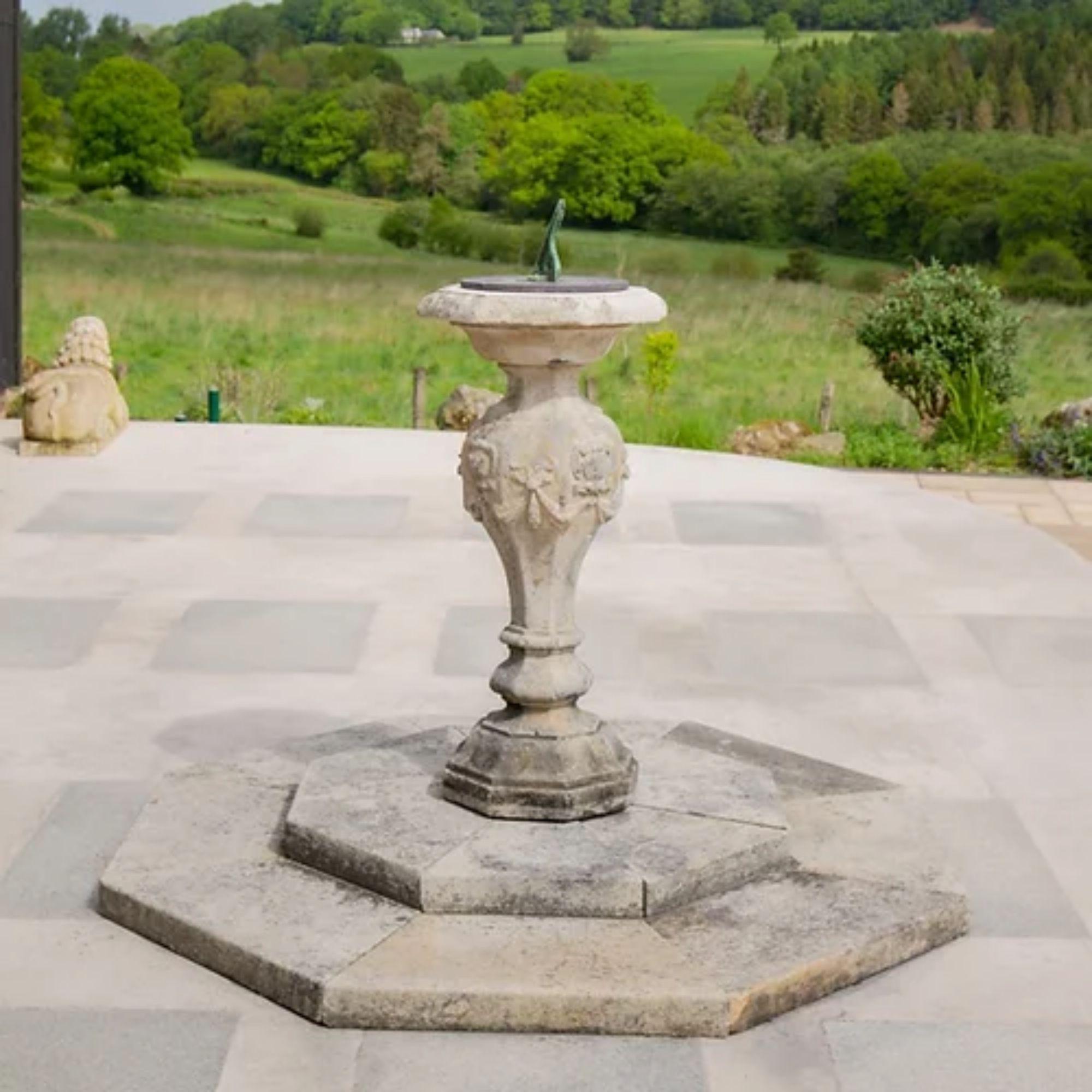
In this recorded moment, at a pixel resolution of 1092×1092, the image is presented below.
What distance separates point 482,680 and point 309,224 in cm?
3376

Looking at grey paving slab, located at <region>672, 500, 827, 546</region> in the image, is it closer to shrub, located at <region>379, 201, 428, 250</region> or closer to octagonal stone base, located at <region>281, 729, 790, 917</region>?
octagonal stone base, located at <region>281, 729, 790, 917</region>

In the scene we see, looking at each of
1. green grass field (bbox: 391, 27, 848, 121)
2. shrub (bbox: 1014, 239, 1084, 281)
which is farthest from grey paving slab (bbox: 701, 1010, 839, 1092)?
green grass field (bbox: 391, 27, 848, 121)

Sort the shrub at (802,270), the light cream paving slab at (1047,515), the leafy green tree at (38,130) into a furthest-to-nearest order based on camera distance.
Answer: the leafy green tree at (38,130), the shrub at (802,270), the light cream paving slab at (1047,515)

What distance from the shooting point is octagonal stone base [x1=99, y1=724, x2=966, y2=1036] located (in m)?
4.53

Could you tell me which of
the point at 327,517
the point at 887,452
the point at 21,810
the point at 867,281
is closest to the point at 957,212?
the point at 867,281

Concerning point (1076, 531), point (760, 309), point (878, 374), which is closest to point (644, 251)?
point (760, 309)

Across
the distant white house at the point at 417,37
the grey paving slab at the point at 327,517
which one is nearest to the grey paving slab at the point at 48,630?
the grey paving slab at the point at 327,517

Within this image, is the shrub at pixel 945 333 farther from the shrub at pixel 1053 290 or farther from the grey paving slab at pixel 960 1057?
the shrub at pixel 1053 290

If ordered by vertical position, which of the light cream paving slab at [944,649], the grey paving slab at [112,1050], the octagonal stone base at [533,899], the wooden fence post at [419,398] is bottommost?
the wooden fence post at [419,398]

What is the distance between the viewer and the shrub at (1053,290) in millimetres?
33219

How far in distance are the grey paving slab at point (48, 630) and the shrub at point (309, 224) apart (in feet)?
105

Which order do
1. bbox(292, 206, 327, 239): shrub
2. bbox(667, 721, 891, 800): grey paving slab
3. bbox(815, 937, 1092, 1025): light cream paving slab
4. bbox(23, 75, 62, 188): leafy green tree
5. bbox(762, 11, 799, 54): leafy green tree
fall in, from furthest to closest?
bbox(762, 11, 799, 54): leafy green tree < bbox(23, 75, 62, 188): leafy green tree < bbox(292, 206, 327, 239): shrub < bbox(667, 721, 891, 800): grey paving slab < bbox(815, 937, 1092, 1025): light cream paving slab

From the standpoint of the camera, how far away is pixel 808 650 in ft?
26.1

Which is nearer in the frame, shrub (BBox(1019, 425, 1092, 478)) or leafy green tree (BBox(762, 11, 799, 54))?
shrub (BBox(1019, 425, 1092, 478))
